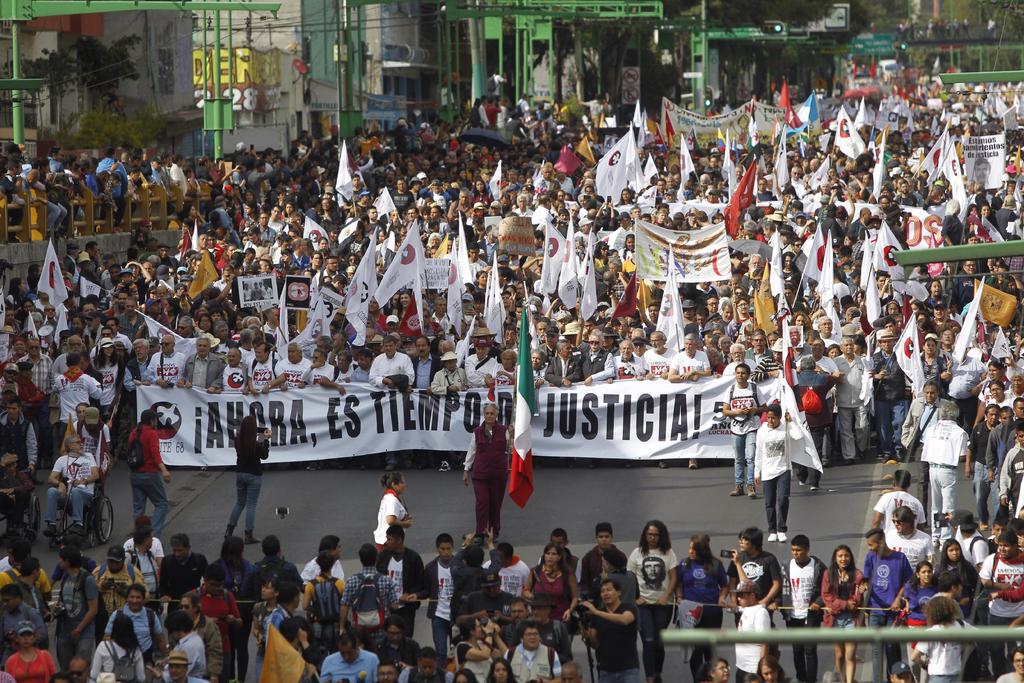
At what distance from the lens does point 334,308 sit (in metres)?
20.5

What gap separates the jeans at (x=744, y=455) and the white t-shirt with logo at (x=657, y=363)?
5.05ft

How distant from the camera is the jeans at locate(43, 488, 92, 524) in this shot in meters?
14.7

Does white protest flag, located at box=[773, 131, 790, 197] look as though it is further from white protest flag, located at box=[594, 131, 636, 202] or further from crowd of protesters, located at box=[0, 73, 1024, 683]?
white protest flag, located at box=[594, 131, 636, 202]

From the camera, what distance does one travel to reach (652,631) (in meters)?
11.8

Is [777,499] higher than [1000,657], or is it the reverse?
[777,499]

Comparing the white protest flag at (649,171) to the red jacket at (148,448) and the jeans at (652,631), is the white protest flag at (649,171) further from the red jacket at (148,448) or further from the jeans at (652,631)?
the jeans at (652,631)

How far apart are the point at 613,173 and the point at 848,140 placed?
25.7 feet

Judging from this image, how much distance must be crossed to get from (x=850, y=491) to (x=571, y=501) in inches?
105

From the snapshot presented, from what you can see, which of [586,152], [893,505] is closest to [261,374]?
[893,505]

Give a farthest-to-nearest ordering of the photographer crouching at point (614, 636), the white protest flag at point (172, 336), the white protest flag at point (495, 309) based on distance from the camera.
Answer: the white protest flag at point (495, 309), the white protest flag at point (172, 336), the photographer crouching at point (614, 636)

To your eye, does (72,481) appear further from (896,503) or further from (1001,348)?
(1001,348)

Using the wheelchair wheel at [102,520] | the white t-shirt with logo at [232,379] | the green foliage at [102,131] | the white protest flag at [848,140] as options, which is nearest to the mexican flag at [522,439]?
the wheelchair wheel at [102,520]

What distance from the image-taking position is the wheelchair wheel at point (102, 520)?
15070 mm

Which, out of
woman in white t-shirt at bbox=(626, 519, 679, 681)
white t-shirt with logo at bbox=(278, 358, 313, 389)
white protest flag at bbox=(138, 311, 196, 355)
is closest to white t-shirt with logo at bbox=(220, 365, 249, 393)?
white t-shirt with logo at bbox=(278, 358, 313, 389)
